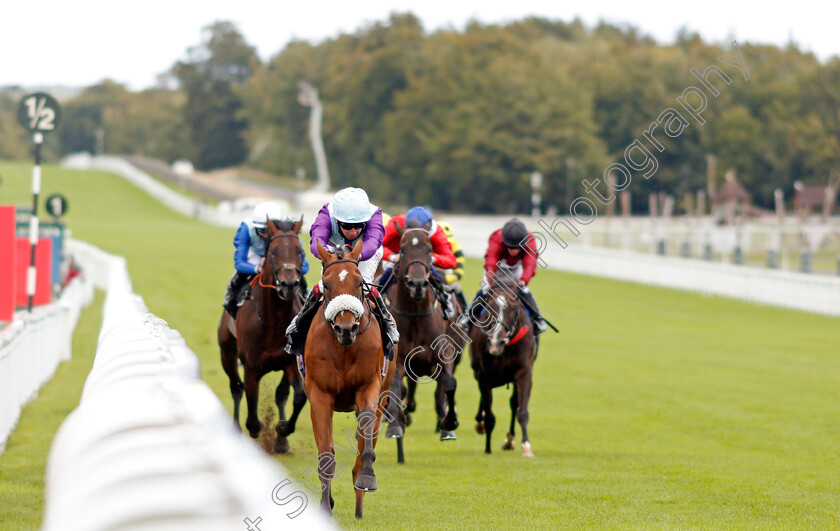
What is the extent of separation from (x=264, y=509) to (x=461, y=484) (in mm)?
5851

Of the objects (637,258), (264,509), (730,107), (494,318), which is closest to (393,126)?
(730,107)

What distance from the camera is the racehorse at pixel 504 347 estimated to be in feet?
31.6

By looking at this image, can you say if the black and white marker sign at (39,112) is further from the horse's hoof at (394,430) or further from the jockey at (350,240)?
the horse's hoof at (394,430)

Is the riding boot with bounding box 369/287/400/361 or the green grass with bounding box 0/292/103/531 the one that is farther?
the riding boot with bounding box 369/287/400/361

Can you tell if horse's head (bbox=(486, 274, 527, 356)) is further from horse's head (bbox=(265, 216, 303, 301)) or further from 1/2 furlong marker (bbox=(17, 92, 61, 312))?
1/2 furlong marker (bbox=(17, 92, 61, 312))

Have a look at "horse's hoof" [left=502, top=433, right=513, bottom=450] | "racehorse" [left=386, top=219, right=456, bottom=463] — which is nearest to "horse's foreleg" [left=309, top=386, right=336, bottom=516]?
"racehorse" [left=386, top=219, right=456, bottom=463]

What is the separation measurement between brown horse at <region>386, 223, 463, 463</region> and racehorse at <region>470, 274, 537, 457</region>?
0.31 m

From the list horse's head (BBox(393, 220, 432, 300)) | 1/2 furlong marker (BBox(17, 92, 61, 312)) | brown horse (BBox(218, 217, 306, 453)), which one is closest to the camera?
brown horse (BBox(218, 217, 306, 453))

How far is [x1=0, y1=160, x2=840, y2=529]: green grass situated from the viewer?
24.0ft

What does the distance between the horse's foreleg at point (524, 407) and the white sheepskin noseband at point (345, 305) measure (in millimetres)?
3455

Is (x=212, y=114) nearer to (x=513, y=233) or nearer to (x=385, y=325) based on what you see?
(x=513, y=233)

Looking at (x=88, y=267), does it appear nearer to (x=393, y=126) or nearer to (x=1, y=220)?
(x=1, y=220)

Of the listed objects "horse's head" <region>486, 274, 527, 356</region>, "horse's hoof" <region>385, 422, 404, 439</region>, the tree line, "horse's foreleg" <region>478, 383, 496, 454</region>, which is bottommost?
"horse's foreleg" <region>478, 383, 496, 454</region>

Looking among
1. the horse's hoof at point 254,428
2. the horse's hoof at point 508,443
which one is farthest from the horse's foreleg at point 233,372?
the horse's hoof at point 508,443
